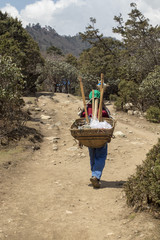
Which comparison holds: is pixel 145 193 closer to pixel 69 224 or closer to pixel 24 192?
pixel 69 224

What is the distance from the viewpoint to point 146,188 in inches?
131

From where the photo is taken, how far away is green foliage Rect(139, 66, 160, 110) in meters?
16.1

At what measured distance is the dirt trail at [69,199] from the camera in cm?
320

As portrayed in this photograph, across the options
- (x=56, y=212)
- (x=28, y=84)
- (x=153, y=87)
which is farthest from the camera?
(x=28, y=84)

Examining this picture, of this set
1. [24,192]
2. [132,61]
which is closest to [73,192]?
[24,192]

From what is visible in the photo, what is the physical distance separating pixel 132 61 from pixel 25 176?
1647cm

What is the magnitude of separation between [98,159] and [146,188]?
2.13m

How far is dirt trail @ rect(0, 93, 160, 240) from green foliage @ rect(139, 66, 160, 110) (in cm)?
698

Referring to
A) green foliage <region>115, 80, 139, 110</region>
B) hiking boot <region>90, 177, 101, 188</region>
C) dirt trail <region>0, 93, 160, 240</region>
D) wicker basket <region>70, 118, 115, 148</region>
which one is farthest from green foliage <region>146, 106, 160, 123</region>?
wicker basket <region>70, 118, 115, 148</region>

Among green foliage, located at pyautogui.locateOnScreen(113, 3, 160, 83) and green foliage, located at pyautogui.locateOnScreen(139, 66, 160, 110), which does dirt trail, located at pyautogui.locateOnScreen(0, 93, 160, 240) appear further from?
green foliage, located at pyautogui.locateOnScreen(113, 3, 160, 83)

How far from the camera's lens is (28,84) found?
84.3ft

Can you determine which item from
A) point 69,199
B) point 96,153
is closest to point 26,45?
point 96,153

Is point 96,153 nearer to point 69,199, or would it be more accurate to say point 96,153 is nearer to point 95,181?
point 95,181

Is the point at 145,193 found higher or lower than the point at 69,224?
higher
